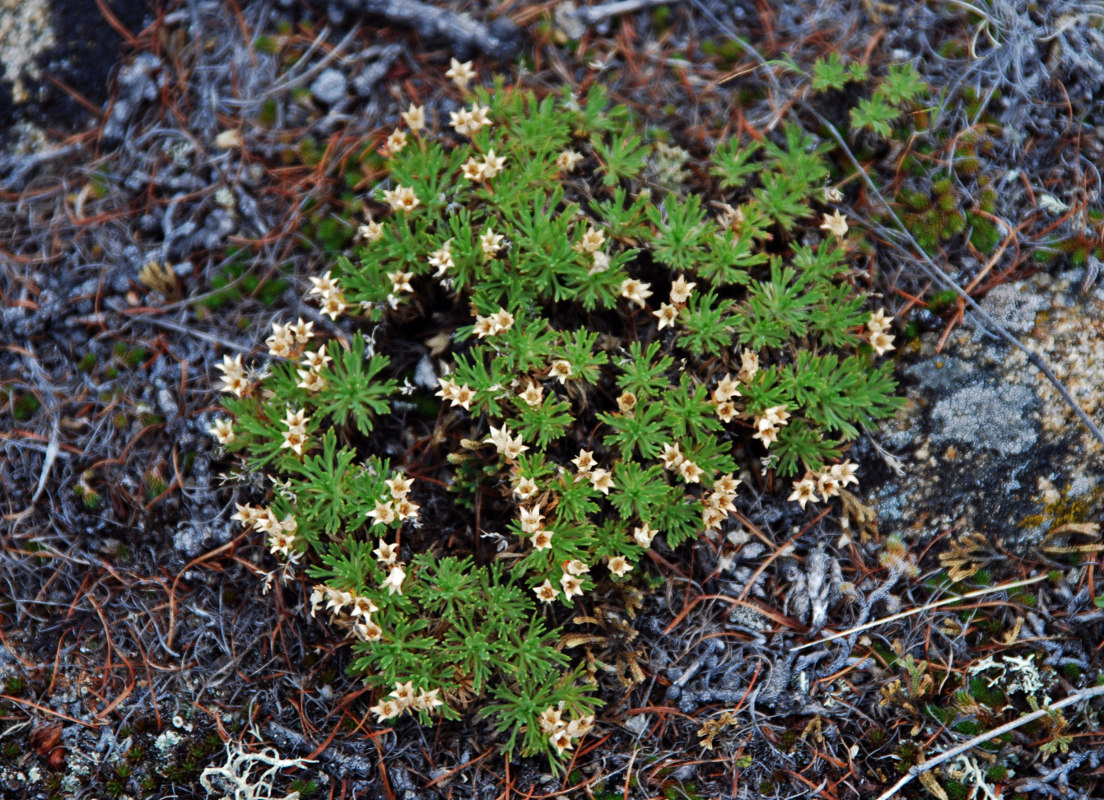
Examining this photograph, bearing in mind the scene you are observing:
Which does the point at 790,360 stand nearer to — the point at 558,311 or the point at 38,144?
the point at 558,311

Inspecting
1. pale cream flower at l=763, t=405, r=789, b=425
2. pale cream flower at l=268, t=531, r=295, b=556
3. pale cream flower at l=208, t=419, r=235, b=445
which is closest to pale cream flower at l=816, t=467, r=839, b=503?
pale cream flower at l=763, t=405, r=789, b=425

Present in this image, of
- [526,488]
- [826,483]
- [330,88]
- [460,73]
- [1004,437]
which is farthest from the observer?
[330,88]

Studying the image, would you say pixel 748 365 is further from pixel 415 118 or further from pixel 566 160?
pixel 415 118

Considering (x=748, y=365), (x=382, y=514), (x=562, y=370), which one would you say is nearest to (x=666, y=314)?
(x=748, y=365)

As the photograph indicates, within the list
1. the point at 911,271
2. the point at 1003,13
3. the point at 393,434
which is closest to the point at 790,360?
the point at 911,271

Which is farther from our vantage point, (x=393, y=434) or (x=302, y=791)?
(x=393, y=434)

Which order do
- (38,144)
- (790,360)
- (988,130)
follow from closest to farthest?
(790,360) → (988,130) → (38,144)

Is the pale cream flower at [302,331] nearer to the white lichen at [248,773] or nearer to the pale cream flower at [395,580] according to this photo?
the pale cream flower at [395,580]
